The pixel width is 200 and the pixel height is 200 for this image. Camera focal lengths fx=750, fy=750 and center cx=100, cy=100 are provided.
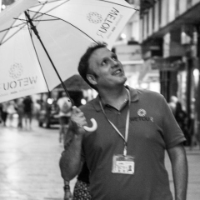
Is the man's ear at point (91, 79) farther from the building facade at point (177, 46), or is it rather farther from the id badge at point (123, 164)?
the building facade at point (177, 46)

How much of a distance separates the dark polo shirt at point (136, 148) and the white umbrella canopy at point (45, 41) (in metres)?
1.83

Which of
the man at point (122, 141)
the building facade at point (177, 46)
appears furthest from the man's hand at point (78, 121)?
the building facade at point (177, 46)

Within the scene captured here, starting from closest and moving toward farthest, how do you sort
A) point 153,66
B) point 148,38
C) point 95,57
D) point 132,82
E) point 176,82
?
point 95,57 < point 153,66 < point 176,82 < point 148,38 < point 132,82

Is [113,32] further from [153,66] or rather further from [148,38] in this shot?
[148,38]

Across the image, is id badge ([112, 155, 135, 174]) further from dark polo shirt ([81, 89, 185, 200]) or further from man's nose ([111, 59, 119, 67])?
man's nose ([111, 59, 119, 67])

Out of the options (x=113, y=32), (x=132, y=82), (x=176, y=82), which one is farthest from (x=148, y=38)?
(x=113, y=32)

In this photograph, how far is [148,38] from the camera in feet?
122

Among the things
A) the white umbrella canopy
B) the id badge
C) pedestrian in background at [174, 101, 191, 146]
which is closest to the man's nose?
the id badge

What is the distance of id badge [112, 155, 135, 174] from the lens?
4219 mm

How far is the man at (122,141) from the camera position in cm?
427

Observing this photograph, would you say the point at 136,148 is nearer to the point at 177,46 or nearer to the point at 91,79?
the point at 91,79

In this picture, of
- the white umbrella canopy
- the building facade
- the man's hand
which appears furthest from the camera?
the building facade

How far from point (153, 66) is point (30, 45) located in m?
24.7

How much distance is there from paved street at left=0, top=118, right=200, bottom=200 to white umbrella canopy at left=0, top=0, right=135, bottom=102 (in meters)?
5.52
